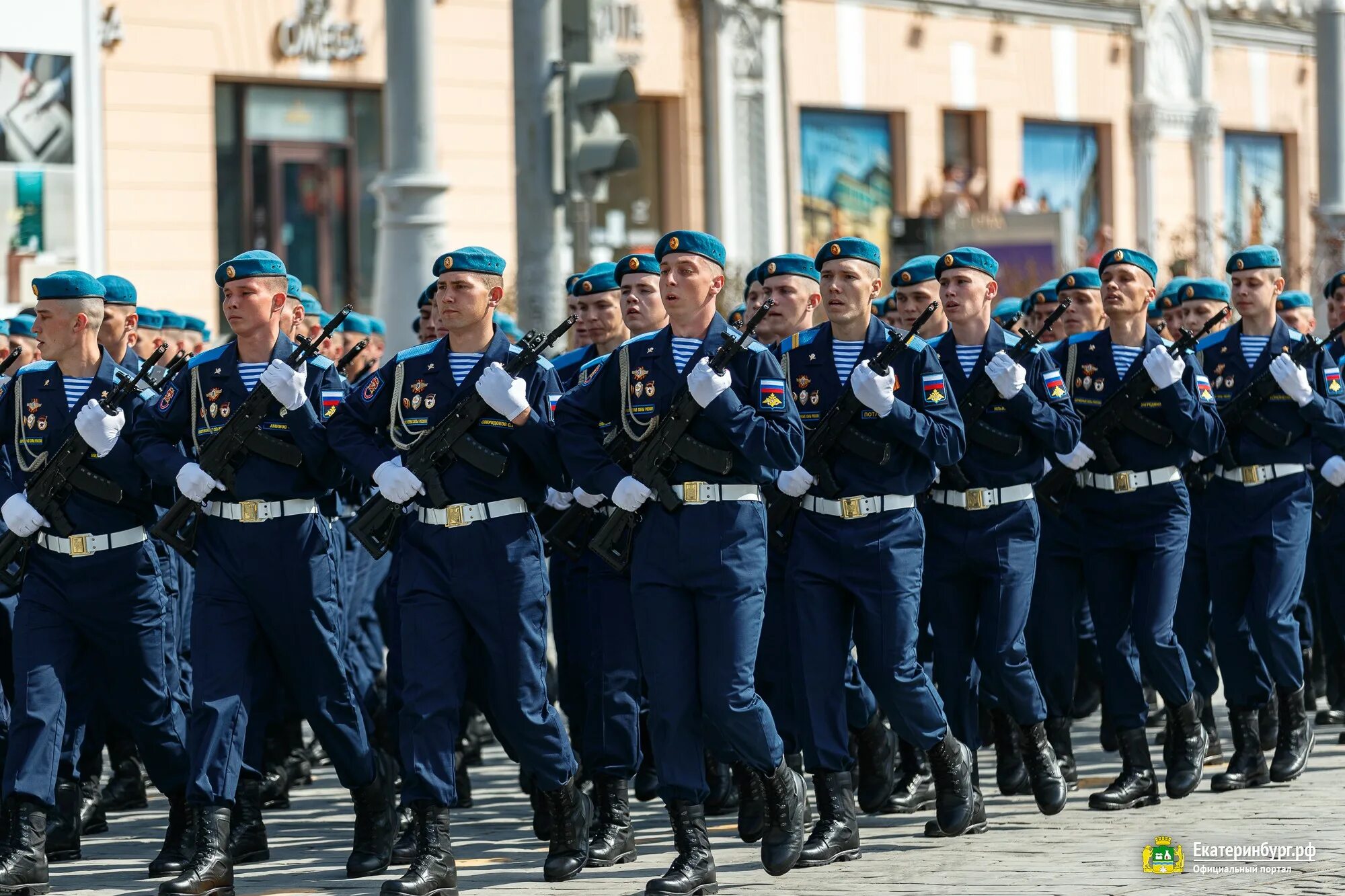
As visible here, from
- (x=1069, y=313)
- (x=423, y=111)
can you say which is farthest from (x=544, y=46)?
Result: (x=1069, y=313)

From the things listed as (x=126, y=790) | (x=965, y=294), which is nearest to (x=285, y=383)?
(x=965, y=294)

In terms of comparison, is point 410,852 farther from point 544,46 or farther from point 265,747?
point 544,46

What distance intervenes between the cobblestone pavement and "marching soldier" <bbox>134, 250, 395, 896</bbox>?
368 millimetres

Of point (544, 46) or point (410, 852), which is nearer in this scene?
point (410, 852)

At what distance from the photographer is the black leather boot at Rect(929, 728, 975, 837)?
8195 mm

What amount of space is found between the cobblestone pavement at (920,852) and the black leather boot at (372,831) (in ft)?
0.32

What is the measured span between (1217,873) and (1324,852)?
0.47m

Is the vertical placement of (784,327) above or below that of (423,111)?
below

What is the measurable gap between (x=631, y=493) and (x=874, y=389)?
935mm

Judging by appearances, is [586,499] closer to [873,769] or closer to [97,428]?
[873,769]

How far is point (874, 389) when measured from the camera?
7.87 metres

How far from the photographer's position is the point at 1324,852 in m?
7.60

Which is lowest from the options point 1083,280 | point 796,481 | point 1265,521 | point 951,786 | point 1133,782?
point 1133,782

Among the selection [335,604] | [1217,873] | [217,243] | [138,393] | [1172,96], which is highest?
[1172,96]
